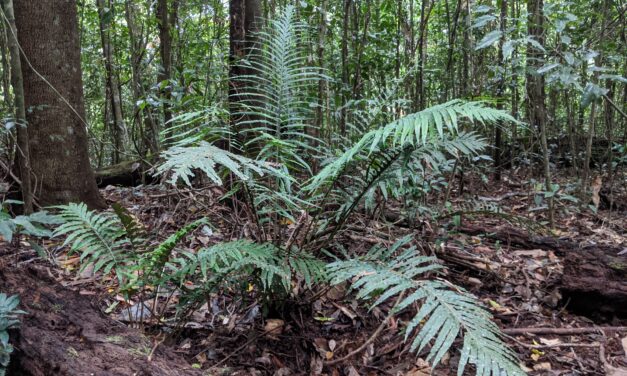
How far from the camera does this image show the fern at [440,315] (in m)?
1.37

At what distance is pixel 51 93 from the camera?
3453 millimetres

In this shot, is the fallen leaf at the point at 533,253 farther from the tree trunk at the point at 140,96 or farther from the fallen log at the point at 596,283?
the tree trunk at the point at 140,96

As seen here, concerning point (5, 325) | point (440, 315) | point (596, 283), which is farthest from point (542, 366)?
point (5, 325)

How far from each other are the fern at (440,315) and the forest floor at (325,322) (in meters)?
0.36

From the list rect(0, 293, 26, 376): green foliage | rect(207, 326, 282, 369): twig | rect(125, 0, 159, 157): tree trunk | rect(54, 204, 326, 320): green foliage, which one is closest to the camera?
rect(0, 293, 26, 376): green foliage

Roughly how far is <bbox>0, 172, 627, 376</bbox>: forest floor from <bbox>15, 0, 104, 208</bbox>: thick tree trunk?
A: 0.52m

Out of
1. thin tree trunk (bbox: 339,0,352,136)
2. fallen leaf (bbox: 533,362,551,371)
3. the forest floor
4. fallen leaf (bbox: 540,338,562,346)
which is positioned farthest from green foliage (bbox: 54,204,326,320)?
thin tree trunk (bbox: 339,0,352,136)

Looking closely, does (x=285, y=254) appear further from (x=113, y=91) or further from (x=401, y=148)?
(x=113, y=91)

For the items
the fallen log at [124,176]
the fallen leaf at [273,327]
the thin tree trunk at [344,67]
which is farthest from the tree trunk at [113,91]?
the fallen leaf at [273,327]

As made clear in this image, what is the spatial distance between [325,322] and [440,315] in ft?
3.52

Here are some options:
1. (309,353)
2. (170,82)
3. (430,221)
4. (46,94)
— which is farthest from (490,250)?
(46,94)

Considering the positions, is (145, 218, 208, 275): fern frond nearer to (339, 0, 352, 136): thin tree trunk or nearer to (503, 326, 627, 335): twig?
(503, 326, 627, 335): twig

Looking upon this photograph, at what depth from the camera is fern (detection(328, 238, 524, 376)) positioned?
4.48 feet

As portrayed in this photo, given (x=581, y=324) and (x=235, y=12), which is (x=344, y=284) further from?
(x=235, y=12)
